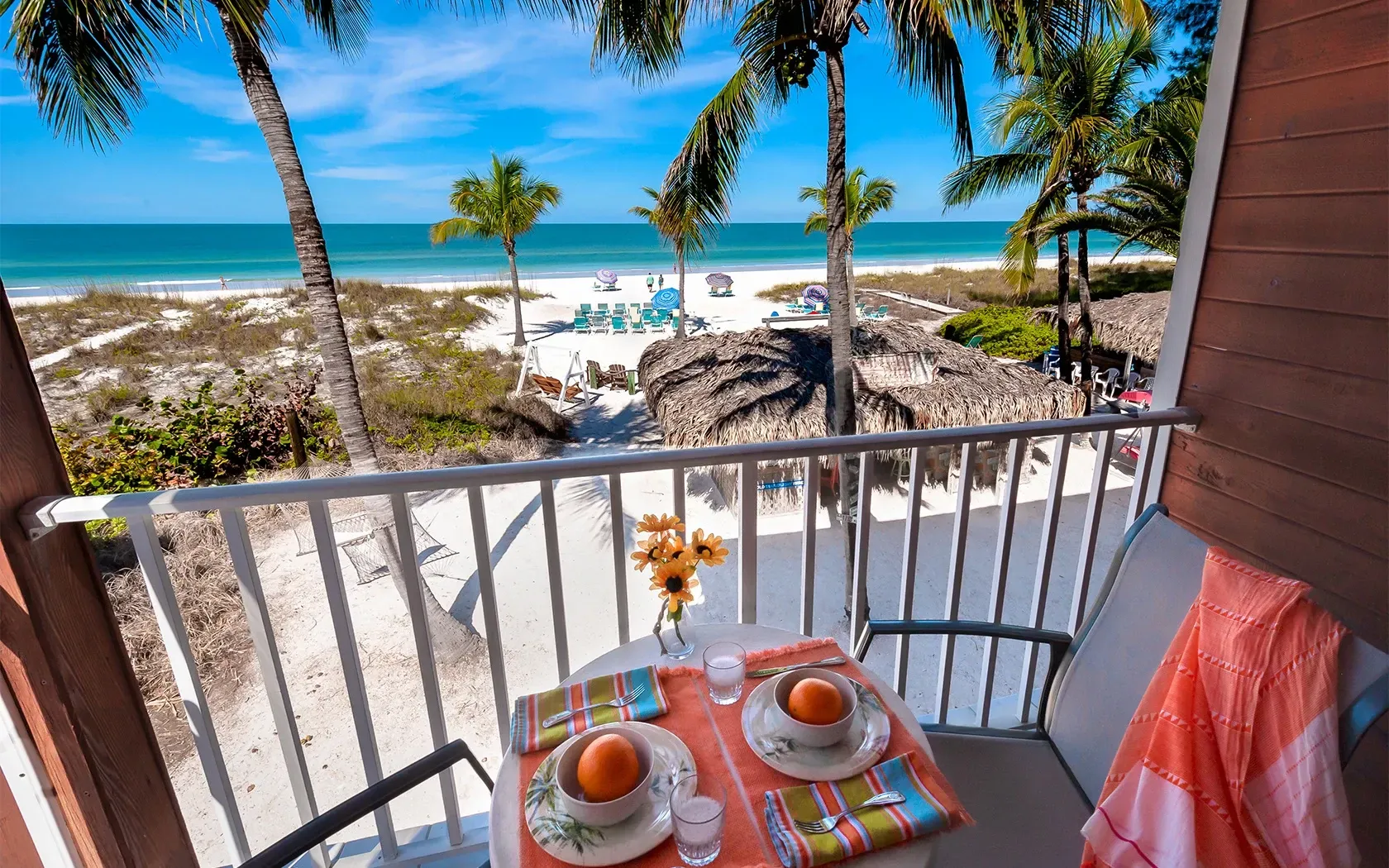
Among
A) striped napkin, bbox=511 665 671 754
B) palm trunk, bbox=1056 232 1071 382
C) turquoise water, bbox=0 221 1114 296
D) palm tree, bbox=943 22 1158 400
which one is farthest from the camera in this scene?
turquoise water, bbox=0 221 1114 296

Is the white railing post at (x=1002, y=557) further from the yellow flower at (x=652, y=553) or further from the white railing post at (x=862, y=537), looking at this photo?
the yellow flower at (x=652, y=553)

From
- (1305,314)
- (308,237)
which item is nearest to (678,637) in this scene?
(1305,314)

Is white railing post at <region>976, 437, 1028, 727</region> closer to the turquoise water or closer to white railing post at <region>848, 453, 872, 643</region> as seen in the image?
white railing post at <region>848, 453, 872, 643</region>

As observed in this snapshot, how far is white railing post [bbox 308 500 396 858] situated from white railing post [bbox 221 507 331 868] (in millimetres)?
116

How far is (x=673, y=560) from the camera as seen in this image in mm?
1105

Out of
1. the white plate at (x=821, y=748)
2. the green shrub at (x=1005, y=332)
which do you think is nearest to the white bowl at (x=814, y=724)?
the white plate at (x=821, y=748)

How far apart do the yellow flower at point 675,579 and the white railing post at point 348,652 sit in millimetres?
638

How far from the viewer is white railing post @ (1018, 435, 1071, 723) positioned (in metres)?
1.73

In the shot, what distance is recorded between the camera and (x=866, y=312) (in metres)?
18.1

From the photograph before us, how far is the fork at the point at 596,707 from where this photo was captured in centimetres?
102

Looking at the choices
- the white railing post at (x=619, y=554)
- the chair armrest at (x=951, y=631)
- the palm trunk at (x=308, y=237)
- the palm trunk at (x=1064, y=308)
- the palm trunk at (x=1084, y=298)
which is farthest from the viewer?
the palm trunk at (x=1064, y=308)

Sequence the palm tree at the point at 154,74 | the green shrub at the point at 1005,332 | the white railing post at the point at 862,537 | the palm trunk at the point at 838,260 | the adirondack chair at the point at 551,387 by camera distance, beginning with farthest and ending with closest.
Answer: the green shrub at the point at 1005,332 → the adirondack chair at the point at 551,387 → the palm trunk at the point at 838,260 → the palm tree at the point at 154,74 → the white railing post at the point at 862,537

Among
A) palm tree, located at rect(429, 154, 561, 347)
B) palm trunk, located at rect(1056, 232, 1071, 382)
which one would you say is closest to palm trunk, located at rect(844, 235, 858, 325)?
palm trunk, located at rect(1056, 232, 1071, 382)

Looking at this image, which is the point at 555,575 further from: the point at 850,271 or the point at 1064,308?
the point at 1064,308
